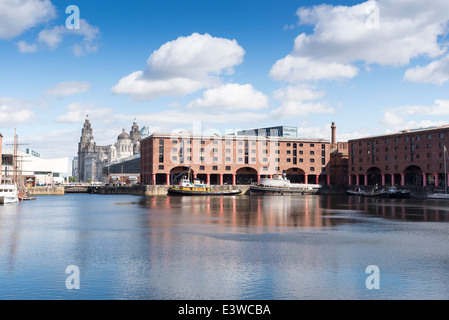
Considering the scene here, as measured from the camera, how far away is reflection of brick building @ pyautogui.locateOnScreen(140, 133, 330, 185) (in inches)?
5935

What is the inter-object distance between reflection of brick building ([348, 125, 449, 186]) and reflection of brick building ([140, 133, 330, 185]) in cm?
1340

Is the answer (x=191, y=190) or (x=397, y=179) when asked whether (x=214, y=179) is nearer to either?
(x=191, y=190)

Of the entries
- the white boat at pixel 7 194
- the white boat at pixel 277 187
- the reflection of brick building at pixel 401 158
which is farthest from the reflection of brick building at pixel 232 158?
the white boat at pixel 7 194

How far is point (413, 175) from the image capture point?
463ft

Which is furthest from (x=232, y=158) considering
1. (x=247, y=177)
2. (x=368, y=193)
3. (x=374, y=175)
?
(x=374, y=175)

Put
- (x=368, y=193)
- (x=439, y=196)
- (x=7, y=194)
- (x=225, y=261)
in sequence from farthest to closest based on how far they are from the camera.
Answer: (x=368, y=193) < (x=439, y=196) < (x=7, y=194) < (x=225, y=261)

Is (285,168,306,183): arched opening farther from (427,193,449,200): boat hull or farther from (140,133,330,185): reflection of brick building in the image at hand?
(427,193,449,200): boat hull

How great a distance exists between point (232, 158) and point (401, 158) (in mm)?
54006

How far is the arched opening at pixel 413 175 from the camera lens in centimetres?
13791

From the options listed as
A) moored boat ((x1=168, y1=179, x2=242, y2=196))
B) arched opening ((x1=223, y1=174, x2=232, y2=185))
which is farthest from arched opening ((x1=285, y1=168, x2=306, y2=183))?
moored boat ((x1=168, y1=179, x2=242, y2=196))
